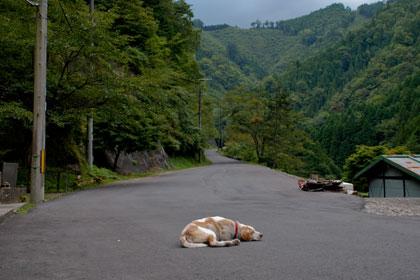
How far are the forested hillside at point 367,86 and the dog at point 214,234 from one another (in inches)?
2535

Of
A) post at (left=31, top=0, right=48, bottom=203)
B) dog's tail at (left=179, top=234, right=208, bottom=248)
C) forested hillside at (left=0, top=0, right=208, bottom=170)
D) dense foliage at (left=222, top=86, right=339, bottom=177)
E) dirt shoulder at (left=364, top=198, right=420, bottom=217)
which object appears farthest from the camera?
dense foliage at (left=222, top=86, right=339, bottom=177)

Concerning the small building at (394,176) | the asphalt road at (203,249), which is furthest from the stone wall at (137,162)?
the asphalt road at (203,249)

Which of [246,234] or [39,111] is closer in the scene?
[246,234]

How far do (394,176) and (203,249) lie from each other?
812 inches

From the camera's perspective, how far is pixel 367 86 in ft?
477

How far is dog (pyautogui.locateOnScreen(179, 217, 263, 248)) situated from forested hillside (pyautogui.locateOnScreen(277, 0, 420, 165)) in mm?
64384

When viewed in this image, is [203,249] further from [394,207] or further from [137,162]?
[137,162]

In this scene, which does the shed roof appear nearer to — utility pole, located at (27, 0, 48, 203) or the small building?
the small building

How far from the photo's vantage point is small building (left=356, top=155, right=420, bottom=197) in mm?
21100

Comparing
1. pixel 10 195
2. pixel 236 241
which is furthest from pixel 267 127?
pixel 236 241

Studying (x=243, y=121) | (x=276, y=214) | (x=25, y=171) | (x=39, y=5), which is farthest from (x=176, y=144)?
(x=276, y=214)

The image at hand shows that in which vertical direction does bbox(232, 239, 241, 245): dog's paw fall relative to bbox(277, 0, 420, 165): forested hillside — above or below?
below

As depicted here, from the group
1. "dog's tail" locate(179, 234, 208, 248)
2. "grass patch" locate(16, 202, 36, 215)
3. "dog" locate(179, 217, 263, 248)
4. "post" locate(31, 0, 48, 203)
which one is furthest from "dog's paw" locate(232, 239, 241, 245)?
"post" locate(31, 0, 48, 203)

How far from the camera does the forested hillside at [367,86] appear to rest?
9812cm
